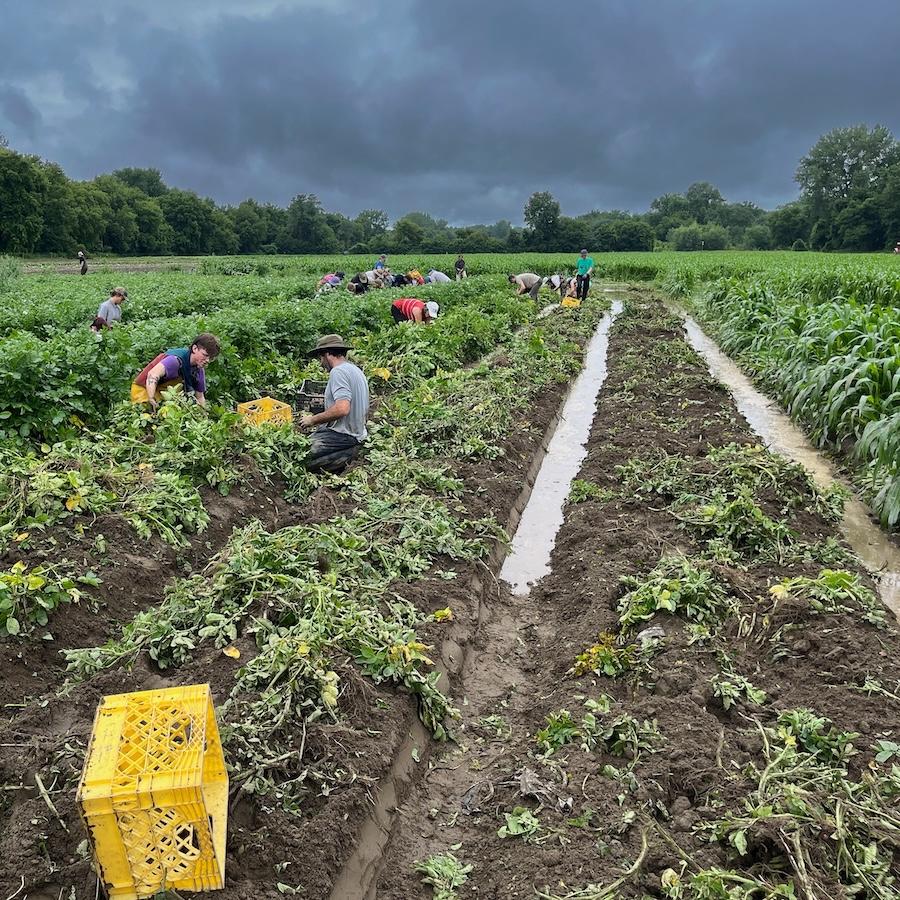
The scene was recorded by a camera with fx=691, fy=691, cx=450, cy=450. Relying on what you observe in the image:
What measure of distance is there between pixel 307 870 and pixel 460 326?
12.1 m

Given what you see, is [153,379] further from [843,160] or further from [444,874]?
[843,160]

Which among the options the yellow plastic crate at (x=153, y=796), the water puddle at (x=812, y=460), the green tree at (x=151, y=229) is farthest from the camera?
the green tree at (x=151, y=229)

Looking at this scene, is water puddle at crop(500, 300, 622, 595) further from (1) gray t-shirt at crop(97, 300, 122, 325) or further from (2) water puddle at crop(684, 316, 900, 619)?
(1) gray t-shirt at crop(97, 300, 122, 325)

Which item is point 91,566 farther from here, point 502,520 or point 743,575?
point 743,575

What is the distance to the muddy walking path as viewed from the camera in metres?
2.68

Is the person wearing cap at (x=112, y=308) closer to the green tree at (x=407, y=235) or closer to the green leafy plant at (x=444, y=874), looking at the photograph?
the green leafy plant at (x=444, y=874)

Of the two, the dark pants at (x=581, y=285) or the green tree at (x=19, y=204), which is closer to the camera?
the dark pants at (x=581, y=285)

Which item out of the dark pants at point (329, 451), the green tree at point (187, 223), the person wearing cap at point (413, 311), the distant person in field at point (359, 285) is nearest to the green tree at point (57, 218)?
the green tree at point (187, 223)

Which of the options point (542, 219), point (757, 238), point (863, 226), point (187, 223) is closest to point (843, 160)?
point (757, 238)

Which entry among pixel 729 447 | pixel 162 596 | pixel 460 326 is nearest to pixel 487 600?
pixel 162 596

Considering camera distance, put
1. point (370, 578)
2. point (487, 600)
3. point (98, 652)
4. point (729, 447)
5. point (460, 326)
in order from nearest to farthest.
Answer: point (98, 652)
point (370, 578)
point (487, 600)
point (729, 447)
point (460, 326)

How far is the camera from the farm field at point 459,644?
2791mm

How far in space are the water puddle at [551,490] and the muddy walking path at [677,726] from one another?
0.84ft

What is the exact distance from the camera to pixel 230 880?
102 inches
